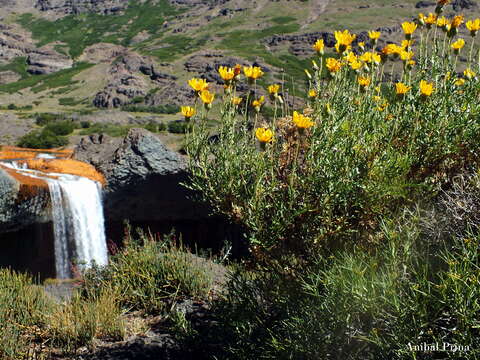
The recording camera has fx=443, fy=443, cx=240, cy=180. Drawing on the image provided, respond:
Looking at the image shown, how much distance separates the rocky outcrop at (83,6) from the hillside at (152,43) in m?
0.42

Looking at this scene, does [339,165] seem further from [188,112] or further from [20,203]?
[20,203]

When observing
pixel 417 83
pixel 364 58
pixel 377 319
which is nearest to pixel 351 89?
pixel 364 58

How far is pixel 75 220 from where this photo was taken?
8.35 meters

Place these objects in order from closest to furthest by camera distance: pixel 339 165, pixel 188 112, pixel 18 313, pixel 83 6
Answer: pixel 339 165 < pixel 188 112 < pixel 18 313 < pixel 83 6

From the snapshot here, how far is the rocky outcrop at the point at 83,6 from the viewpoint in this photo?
13200cm

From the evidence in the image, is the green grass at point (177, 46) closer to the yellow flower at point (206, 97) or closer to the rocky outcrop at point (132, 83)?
the rocky outcrop at point (132, 83)

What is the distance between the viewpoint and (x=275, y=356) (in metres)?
2.87

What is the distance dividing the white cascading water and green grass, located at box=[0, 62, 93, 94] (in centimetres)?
7182

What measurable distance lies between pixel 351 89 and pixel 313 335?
1792 millimetres

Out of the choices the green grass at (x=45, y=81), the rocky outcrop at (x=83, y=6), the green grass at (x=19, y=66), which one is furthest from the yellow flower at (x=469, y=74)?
the rocky outcrop at (x=83, y=6)

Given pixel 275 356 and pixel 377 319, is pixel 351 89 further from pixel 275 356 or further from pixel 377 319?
pixel 275 356

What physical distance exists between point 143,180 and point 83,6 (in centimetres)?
14800

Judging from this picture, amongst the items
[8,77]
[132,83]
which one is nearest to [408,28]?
[132,83]

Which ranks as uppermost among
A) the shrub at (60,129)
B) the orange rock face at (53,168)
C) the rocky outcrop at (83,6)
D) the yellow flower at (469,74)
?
the rocky outcrop at (83,6)
